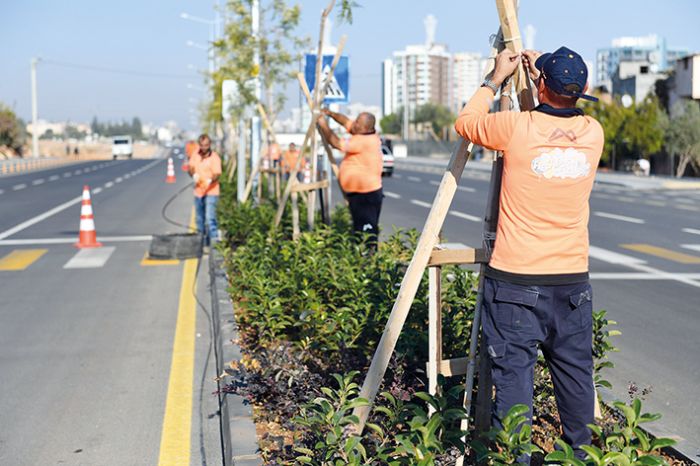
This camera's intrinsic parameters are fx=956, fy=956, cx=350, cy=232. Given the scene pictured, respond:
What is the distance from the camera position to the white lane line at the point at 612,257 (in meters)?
12.9

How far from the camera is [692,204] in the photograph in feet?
83.0

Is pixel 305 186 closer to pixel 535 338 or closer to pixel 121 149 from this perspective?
pixel 535 338

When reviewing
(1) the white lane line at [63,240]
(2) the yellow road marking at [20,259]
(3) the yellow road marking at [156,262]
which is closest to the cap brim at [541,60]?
(3) the yellow road marking at [156,262]

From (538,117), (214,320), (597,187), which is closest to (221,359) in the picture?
(214,320)

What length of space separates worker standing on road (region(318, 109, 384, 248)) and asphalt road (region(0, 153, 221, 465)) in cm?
191

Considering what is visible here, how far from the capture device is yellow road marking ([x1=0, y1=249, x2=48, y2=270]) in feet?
41.8

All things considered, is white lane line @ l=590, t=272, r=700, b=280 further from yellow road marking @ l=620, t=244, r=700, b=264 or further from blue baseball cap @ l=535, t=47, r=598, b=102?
blue baseball cap @ l=535, t=47, r=598, b=102

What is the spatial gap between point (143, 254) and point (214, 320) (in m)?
5.72

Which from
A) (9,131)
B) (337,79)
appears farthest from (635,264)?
(9,131)

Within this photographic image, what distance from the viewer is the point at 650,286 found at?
1075 centimetres

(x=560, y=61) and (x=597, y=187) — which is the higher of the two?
(x=560, y=61)

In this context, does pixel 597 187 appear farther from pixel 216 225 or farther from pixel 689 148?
pixel 216 225

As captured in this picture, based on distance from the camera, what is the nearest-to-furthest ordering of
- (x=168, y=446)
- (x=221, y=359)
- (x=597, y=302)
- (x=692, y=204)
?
(x=168, y=446)
(x=221, y=359)
(x=597, y=302)
(x=692, y=204)

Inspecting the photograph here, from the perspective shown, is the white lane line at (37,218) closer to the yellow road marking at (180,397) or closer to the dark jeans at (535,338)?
the yellow road marking at (180,397)
